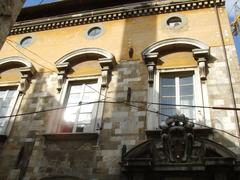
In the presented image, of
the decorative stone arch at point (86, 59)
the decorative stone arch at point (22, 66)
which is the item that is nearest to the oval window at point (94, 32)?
the decorative stone arch at point (86, 59)

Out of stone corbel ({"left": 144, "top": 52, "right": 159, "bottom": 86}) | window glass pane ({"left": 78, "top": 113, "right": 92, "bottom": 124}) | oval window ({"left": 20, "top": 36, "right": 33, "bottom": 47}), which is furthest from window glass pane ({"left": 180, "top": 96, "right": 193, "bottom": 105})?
oval window ({"left": 20, "top": 36, "right": 33, "bottom": 47})

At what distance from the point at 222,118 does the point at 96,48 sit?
5.10 metres

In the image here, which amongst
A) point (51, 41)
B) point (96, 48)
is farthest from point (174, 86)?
point (51, 41)

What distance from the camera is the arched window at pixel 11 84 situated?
1050 centimetres

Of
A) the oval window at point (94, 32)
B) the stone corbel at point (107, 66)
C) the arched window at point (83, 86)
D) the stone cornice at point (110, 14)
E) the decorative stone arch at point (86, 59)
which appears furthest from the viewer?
the oval window at point (94, 32)

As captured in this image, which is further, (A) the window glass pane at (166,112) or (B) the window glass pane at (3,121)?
(B) the window glass pane at (3,121)

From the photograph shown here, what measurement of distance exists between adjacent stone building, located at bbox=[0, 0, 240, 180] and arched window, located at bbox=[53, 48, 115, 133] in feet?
0.12

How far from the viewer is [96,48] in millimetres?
11031

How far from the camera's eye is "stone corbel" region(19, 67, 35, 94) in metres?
11.0

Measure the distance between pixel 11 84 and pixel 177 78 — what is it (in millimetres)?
6181

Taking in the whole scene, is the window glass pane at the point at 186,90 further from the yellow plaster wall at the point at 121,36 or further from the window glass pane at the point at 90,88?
the window glass pane at the point at 90,88

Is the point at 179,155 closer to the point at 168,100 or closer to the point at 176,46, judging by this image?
the point at 168,100

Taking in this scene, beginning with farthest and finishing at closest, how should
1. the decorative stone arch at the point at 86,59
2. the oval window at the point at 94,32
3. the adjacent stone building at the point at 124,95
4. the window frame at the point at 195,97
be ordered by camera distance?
the oval window at the point at 94,32
the decorative stone arch at the point at 86,59
the window frame at the point at 195,97
the adjacent stone building at the point at 124,95

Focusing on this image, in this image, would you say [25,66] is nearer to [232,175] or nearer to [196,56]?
[196,56]
